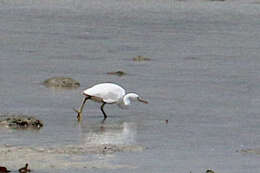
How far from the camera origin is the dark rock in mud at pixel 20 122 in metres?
14.0

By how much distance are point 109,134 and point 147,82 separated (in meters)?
6.02

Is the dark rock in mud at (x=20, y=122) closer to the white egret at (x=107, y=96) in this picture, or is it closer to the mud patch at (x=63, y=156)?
the white egret at (x=107, y=96)

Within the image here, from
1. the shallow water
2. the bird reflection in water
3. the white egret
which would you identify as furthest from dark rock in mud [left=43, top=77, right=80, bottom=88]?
the bird reflection in water

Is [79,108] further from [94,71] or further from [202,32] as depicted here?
[202,32]

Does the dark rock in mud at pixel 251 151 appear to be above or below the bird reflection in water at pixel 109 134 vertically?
below

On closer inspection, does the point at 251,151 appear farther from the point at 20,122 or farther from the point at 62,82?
the point at 62,82

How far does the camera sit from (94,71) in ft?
71.3

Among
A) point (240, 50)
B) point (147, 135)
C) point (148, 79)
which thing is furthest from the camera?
point (240, 50)

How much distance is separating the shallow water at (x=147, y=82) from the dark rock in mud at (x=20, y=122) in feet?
0.64

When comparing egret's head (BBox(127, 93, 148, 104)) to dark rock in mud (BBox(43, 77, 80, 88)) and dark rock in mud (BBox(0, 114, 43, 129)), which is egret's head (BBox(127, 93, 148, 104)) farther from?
dark rock in mud (BBox(43, 77, 80, 88))

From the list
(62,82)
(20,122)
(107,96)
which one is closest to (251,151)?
(20,122)

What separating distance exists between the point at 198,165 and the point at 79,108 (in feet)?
15.9

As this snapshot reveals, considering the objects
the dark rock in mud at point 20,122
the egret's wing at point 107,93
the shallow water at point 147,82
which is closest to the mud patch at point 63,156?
the shallow water at point 147,82

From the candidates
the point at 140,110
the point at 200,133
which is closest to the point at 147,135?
the point at 200,133
